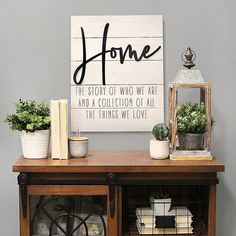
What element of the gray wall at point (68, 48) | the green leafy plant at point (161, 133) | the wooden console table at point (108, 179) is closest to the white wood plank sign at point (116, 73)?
the gray wall at point (68, 48)

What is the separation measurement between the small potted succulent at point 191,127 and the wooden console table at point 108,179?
92 millimetres

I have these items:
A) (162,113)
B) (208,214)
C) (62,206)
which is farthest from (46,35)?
(208,214)

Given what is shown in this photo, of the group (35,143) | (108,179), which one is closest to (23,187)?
(35,143)

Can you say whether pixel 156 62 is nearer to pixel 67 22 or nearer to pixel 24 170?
pixel 67 22

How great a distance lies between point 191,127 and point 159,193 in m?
0.31

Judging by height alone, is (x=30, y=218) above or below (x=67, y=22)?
below

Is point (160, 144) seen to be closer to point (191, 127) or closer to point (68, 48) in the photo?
point (191, 127)

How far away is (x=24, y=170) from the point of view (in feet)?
5.85

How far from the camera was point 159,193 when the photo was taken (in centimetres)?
192

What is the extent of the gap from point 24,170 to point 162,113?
748 millimetres

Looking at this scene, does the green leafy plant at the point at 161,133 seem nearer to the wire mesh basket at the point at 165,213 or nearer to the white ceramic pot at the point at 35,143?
the wire mesh basket at the point at 165,213

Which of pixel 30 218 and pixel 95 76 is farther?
pixel 95 76

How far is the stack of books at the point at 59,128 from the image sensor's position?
1864 millimetres

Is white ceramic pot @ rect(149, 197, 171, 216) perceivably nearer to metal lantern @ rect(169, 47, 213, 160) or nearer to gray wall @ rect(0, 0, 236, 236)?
metal lantern @ rect(169, 47, 213, 160)
